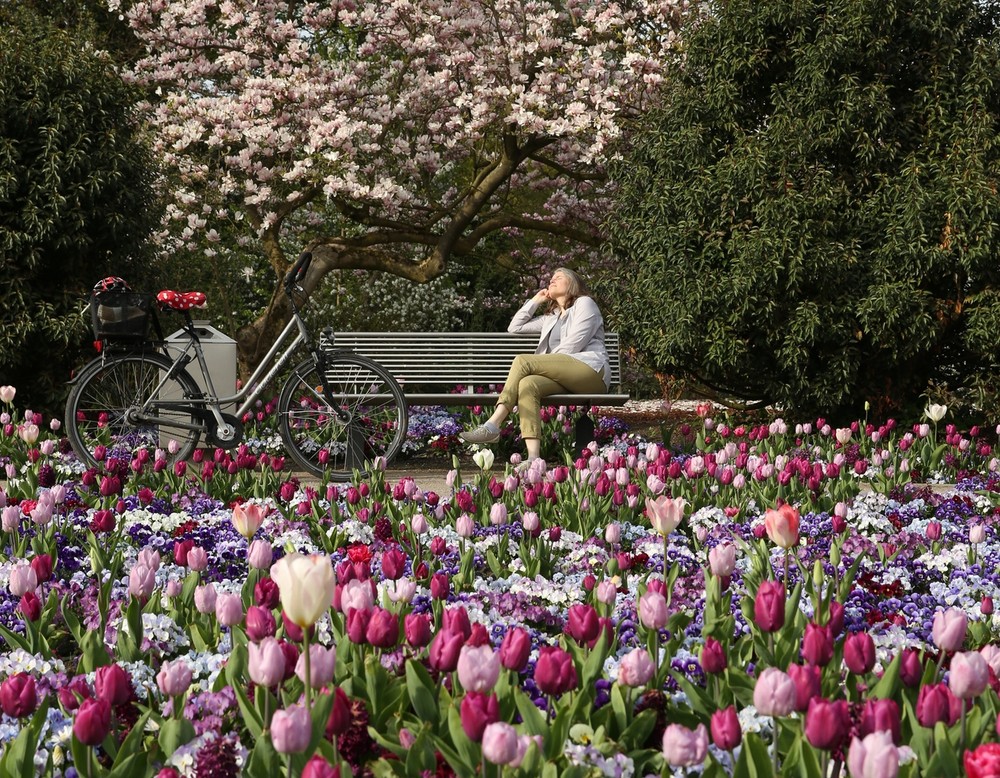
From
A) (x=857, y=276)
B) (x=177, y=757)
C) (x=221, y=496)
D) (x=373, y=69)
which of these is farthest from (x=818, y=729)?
(x=373, y=69)

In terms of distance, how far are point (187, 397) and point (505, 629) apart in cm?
429

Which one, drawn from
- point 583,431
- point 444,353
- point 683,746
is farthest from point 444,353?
point 683,746

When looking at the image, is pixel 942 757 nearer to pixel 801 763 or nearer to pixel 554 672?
pixel 801 763

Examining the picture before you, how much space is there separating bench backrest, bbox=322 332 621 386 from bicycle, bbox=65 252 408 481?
1798mm

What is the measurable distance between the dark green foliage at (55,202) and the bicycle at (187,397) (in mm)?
1448

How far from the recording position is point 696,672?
2588 mm

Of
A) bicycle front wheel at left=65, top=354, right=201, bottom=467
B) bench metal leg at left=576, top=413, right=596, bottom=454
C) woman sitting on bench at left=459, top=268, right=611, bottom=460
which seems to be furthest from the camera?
bench metal leg at left=576, top=413, right=596, bottom=454

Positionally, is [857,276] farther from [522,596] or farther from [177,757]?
[177,757]

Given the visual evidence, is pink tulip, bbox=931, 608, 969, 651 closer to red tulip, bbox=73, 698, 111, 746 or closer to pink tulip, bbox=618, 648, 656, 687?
pink tulip, bbox=618, 648, 656, 687

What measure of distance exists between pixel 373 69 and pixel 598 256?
3546 millimetres

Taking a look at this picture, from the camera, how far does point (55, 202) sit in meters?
8.13

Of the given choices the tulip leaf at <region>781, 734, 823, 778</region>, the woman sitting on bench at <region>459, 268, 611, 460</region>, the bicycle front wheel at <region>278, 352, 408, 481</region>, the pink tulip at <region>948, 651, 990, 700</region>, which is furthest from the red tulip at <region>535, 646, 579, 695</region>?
the woman sitting on bench at <region>459, 268, 611, 460</region>

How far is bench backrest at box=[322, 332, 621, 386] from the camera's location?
346 inches

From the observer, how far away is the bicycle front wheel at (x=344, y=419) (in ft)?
22.0
